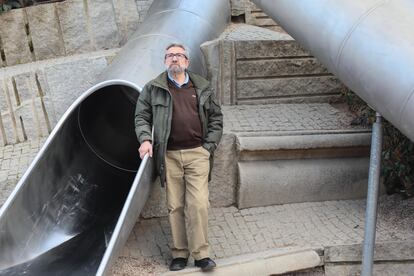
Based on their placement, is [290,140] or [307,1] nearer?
[307,1]

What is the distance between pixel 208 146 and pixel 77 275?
128cm

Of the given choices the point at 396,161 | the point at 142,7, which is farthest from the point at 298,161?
the point at 142,7

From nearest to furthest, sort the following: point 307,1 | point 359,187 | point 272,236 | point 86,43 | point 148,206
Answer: point 307,1 → point 272,236 → point 148,206 → point 359,187 → point 86,43

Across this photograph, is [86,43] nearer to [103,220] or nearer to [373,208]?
[103,220]

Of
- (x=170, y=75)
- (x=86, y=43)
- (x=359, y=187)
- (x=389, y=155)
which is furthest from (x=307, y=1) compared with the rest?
(x=86, y=43)

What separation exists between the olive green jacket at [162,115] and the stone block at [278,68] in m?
2.10

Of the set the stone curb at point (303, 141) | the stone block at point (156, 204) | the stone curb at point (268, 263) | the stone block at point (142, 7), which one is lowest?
the stone curb at point (268, 263)

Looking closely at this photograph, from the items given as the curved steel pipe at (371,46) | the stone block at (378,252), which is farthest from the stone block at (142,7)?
the stone block at (378,252)

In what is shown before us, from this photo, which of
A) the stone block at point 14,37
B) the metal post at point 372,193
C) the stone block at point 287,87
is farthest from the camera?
the stone block at point 14,37

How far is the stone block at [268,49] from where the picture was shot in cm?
597

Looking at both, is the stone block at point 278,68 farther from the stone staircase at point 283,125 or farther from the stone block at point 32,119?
the stone block at point 32,119

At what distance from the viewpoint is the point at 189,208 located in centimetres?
400

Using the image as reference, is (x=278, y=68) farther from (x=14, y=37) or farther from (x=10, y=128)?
(x=14, y=37)

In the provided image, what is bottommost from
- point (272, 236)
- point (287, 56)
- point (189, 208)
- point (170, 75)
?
point (272, 236)
